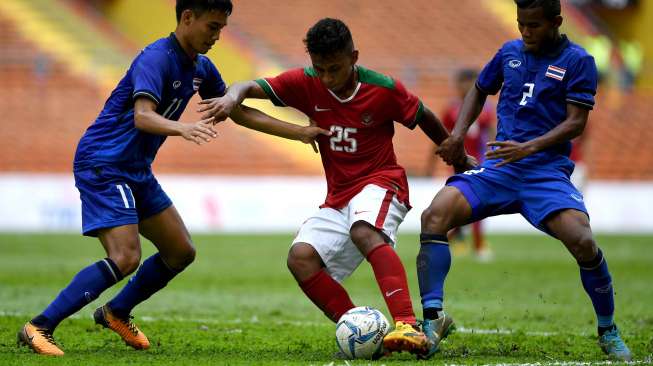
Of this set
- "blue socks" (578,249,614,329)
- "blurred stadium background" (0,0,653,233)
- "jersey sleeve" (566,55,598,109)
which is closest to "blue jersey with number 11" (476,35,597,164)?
"jersey sleeve" (566,55,598,109)

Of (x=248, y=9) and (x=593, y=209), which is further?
(x=248, y=9)

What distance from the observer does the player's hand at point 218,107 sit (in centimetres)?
623

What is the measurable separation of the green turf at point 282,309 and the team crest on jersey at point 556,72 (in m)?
1.66

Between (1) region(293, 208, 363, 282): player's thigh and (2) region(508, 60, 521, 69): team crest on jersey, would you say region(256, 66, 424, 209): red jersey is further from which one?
(2) region(508, 60, 521, 69): team crest on jersey

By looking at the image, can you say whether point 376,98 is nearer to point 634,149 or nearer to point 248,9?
point 634,149

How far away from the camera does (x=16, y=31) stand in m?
27.1

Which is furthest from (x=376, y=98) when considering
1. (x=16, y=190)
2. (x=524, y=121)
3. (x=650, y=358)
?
(x=16, y=190)

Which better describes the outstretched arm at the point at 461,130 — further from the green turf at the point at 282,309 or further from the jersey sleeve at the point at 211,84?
the jersey sleeve at the point at 211,84

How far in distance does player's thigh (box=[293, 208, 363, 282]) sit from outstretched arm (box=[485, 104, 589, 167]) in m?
1.04

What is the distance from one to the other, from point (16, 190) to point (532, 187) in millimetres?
14890

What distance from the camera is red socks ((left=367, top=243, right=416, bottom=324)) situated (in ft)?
19.6

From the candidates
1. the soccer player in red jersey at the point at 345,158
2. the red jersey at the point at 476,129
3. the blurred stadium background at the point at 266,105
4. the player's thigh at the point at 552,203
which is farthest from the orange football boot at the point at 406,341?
the blurred stadium background at the point at 266,105

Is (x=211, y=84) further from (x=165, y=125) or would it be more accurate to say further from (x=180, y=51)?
(x=165, y=125)

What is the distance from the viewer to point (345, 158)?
6.44 m
